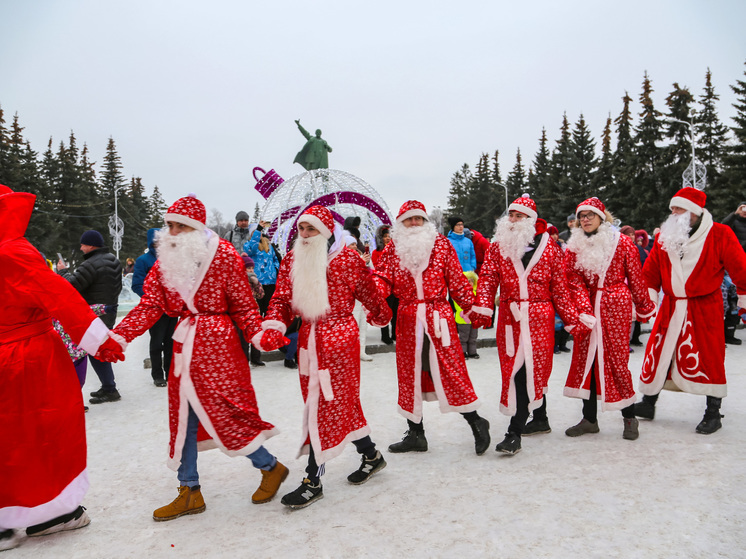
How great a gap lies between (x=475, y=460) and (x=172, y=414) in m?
2.19

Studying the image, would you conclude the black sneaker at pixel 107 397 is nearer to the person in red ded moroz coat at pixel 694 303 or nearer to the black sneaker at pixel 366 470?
the black sneaker at pixel 366 470

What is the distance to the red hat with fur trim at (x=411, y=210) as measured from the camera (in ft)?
13.3

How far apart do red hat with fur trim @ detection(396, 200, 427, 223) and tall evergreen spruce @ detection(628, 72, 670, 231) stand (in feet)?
105

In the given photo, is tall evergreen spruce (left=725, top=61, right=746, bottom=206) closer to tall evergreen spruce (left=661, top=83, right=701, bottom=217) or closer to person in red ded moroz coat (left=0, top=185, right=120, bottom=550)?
tall evergreen spruce (left=661, top=83, right=701, bottom=217)

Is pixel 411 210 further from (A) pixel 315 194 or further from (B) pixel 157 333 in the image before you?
(A) pixel 315 194

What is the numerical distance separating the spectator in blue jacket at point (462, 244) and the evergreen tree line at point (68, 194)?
74.4ft

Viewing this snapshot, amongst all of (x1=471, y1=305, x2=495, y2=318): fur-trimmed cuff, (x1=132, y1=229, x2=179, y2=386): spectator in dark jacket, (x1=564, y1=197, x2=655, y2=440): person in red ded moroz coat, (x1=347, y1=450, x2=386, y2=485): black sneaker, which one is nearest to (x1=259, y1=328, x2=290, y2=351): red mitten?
(x1=347, y1=450, x2=386, y2=485): black sneaker

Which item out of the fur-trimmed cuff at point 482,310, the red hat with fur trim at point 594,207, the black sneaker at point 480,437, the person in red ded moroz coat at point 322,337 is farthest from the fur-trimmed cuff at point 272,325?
the red hat with fur trim at point 594,207

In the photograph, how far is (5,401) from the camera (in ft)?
9.22

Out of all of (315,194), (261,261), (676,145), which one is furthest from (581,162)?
(261,261)

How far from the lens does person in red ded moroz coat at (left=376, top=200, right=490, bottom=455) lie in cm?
389

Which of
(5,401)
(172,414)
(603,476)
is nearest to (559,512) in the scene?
(603,476)

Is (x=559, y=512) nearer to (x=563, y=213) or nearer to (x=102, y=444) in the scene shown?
(x=102, y=444)

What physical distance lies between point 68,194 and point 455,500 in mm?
45233
